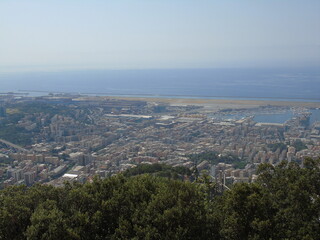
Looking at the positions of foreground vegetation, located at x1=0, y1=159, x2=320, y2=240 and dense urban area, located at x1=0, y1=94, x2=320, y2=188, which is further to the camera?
dense urban area, located at x1=0, y1=94, x2=320, y2=188

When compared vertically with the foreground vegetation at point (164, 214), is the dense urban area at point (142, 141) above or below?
below

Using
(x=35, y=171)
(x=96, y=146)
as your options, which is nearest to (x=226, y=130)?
(x=96, y=146)

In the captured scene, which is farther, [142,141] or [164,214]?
[142,141]

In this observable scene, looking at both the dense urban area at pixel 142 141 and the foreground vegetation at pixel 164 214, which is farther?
the dense urban area at pixel 142 141

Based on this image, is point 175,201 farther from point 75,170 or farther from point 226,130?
point 226,130

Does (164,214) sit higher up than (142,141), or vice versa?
(164,214)
